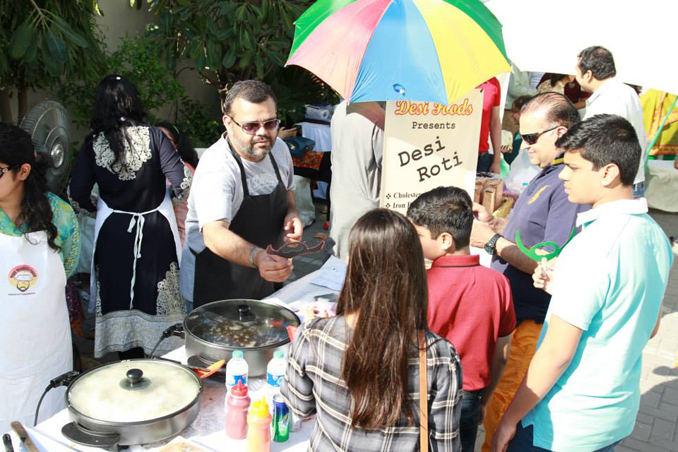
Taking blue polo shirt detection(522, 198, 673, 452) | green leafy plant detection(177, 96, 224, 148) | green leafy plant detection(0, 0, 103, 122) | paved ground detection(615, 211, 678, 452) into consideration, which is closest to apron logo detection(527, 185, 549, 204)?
blue polo shirt detection(522, 198, 673, 452)

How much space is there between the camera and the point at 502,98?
5539 mm

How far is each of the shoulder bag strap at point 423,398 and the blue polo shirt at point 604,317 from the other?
23.2 inches

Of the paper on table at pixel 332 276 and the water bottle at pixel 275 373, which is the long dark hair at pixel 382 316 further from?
the paper on table at pixel 332 276

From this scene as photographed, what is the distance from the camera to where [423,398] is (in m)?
1.50

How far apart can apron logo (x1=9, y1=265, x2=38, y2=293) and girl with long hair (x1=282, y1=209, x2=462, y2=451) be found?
153 centimetres

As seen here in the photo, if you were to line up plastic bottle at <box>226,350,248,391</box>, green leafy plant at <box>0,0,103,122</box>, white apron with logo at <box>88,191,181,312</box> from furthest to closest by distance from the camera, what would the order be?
green leafy plant at <box>0,0,103,122</box>, white apron with logo at <box>88,191,181,312</box>, plastic bottle at <box>226,350,248,391</box>

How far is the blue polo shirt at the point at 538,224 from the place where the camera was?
2.52m

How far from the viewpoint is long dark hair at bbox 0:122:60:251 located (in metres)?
2.46

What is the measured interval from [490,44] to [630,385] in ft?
5.71

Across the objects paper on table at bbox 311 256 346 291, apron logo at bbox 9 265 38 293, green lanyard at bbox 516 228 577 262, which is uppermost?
green lanyard at bbox 516 228 577 262

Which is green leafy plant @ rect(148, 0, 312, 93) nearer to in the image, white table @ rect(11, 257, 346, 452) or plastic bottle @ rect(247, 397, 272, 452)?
white table @ rect(11, 257, 346, 452)

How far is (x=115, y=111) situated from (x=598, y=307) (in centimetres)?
272

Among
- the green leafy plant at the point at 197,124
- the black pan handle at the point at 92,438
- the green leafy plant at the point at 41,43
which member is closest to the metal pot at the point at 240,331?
the black pan handle at the point at 92,438

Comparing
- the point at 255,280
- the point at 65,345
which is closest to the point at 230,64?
the point at 255,280
